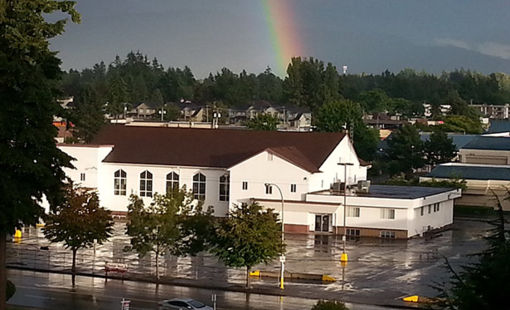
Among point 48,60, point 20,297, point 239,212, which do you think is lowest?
point 20,297

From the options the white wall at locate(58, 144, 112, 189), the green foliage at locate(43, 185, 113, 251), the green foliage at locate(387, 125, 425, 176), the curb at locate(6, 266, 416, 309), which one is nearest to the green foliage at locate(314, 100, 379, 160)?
the green foliage at locate(387, 125, 425, 176)

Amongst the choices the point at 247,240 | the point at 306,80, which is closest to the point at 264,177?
the point at 247,240

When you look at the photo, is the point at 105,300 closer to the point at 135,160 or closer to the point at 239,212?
the point at 239,212

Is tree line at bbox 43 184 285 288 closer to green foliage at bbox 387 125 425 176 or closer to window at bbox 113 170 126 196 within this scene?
window at bbox 113 170 126 196

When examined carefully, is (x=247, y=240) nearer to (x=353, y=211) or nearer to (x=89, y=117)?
(x=353, y=211)

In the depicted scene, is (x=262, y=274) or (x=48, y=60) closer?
(x=48, y=60)

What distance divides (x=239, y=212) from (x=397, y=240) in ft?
57.5

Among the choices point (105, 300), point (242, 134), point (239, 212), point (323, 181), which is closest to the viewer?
point (105, 300)

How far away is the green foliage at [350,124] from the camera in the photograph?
96000mm

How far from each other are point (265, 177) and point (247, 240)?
20.7 metres

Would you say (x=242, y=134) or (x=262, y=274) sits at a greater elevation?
(x=242, y=134)

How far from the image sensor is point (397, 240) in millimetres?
53375

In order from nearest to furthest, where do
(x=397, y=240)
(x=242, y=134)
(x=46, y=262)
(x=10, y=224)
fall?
(x=10, y=224) → (x=46, y=262) → (x=397, y=240) → (x=242, y=134)

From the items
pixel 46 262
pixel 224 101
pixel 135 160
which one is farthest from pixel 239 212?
pixel 224 101
